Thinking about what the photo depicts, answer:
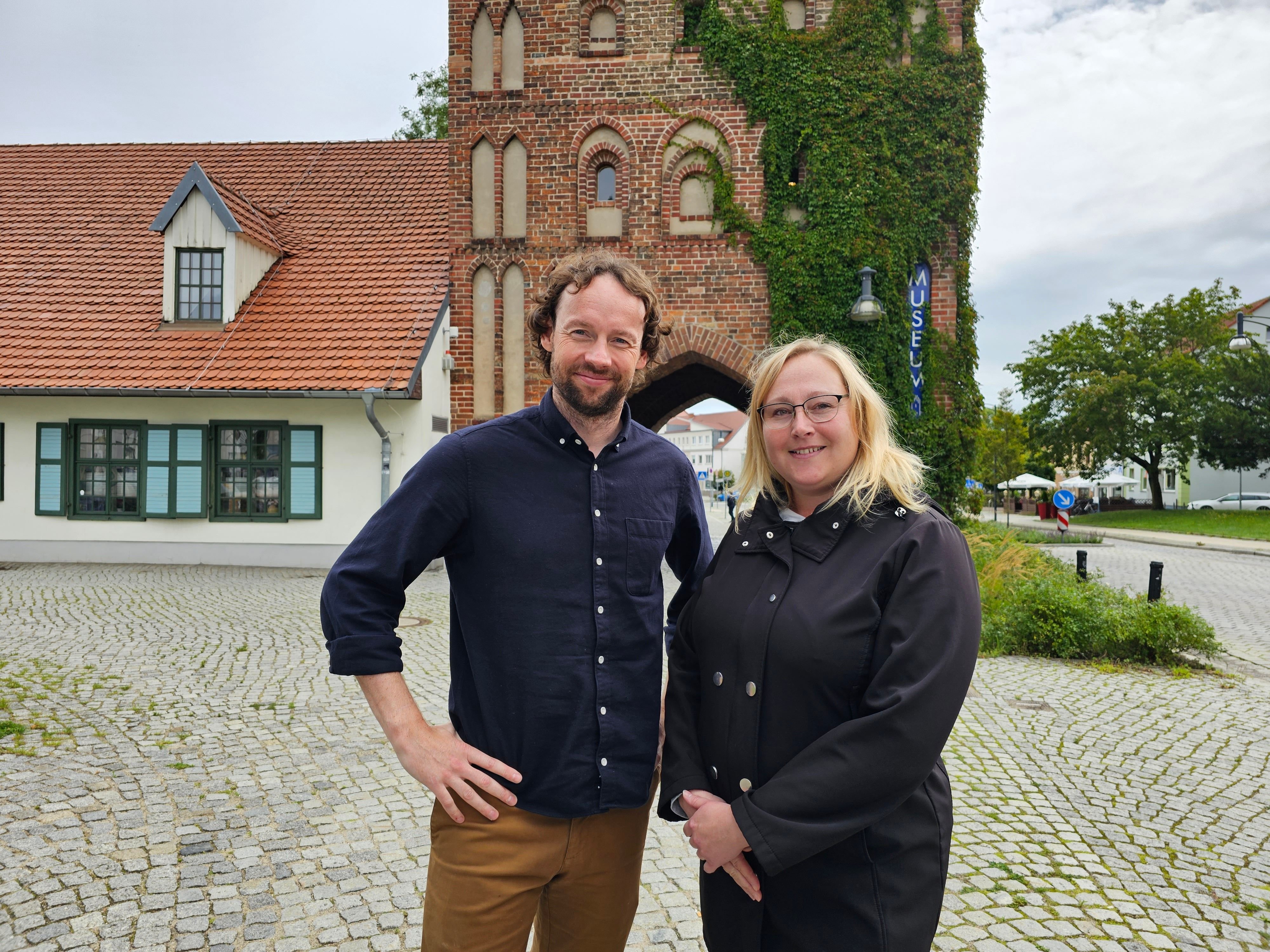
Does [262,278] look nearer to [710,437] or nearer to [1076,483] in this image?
[1076,483]

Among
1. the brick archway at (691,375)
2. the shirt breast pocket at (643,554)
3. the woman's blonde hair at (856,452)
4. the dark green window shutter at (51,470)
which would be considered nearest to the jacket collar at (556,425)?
the shirt breast pocket at (643,554)

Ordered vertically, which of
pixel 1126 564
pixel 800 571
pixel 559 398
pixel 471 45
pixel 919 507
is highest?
pixel 471 45

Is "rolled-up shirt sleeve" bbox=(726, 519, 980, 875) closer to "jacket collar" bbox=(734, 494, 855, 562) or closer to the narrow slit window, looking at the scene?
"jacket collar" bbox=(734, 494, 855, 562)

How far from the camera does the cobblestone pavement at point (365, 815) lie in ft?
10.6

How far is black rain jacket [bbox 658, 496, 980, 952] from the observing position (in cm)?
168

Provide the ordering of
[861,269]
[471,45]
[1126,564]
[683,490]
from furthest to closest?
[1126,564]
[471,45]
[861,269]
[683,490]

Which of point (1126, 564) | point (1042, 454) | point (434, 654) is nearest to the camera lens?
point (434, 654)

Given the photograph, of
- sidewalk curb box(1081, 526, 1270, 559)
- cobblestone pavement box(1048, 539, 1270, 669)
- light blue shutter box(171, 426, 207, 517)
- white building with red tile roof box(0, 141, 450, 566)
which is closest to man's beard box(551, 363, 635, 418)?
cobblestone pavement box(1048, 539, 1270, 669)

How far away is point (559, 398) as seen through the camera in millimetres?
2166

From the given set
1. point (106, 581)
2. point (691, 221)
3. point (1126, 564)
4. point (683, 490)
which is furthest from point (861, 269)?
Answer: point (106, 581)

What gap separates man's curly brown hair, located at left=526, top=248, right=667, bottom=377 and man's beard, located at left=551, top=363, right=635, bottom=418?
125 mm

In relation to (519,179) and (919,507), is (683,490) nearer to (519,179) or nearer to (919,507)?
(919,507)

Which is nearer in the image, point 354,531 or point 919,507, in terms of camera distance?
point 919,507

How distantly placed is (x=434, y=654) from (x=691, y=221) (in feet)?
26.5
